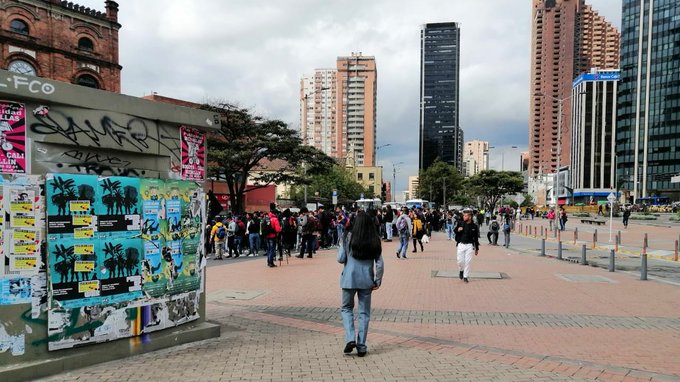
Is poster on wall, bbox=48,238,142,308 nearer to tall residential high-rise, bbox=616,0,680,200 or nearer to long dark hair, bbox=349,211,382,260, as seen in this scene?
long dark hair, bbox=349,211,382,260

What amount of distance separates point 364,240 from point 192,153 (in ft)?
8.29

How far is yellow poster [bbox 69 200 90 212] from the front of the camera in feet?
15.6

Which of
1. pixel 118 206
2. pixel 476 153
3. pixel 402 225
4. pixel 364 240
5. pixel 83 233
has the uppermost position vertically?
pixel 476 153

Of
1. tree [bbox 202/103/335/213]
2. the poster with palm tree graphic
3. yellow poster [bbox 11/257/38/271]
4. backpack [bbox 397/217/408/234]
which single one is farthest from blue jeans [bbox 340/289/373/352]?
tree [bbox 202/103/335/213]

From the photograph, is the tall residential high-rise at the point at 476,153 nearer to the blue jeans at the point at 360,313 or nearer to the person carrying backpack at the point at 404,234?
the person carrying backpack at the point at 404,234

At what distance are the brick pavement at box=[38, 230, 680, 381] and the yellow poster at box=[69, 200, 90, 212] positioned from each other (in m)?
1.61

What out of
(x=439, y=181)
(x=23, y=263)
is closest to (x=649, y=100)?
(x=439, y=181)

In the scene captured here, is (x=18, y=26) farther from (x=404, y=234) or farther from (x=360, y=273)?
(x=360, y=273)

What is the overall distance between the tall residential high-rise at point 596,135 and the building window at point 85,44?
352 feet

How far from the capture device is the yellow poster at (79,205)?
4.77 m

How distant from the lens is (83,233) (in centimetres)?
485

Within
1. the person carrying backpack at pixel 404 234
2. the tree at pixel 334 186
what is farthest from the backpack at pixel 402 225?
the tree at pixel 334 186

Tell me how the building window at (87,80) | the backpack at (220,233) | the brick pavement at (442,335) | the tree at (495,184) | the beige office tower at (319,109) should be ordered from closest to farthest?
1. the brick pavement at (442,335)
2. the backpack at (220,233)
3. the building window at (87,80)
4. the tree at (495,184)
5. the beige office tower at (319,109)

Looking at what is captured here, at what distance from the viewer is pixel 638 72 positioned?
108 meters
